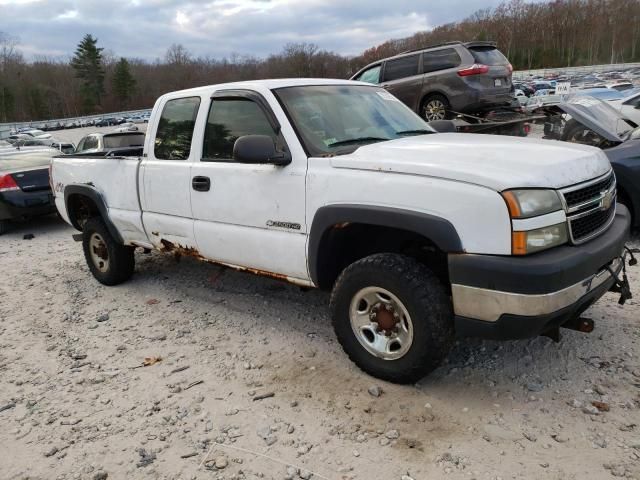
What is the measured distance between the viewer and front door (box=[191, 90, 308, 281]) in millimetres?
3525

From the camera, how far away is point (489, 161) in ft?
9.34

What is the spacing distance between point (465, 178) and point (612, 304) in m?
2.45

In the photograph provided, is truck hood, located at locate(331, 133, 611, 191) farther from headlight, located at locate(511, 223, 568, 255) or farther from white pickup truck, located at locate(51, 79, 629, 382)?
headlight, located at locate(511, 223, 568, 255)

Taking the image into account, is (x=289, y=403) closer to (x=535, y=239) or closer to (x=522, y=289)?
(x=522, y=289)

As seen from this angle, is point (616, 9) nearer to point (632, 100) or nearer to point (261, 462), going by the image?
point (632, 100)

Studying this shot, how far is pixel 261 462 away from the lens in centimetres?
269

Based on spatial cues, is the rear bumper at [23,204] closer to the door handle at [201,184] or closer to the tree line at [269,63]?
the door handle at [201,184]

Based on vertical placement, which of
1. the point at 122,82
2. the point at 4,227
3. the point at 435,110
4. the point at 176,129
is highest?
the point at 122,82

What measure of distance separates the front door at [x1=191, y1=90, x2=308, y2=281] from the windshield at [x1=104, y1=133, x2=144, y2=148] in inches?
303

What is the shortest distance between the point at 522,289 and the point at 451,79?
873 centimetres

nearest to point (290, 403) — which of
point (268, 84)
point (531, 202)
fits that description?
point (531, 202)

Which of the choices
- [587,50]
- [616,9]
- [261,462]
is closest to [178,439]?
[261,462]

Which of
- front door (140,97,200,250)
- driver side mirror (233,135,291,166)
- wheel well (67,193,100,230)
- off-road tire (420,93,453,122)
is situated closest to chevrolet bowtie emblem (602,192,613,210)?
driver side mirror (233,135,291,166)

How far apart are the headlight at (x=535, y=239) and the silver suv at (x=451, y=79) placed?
8.11 metres
